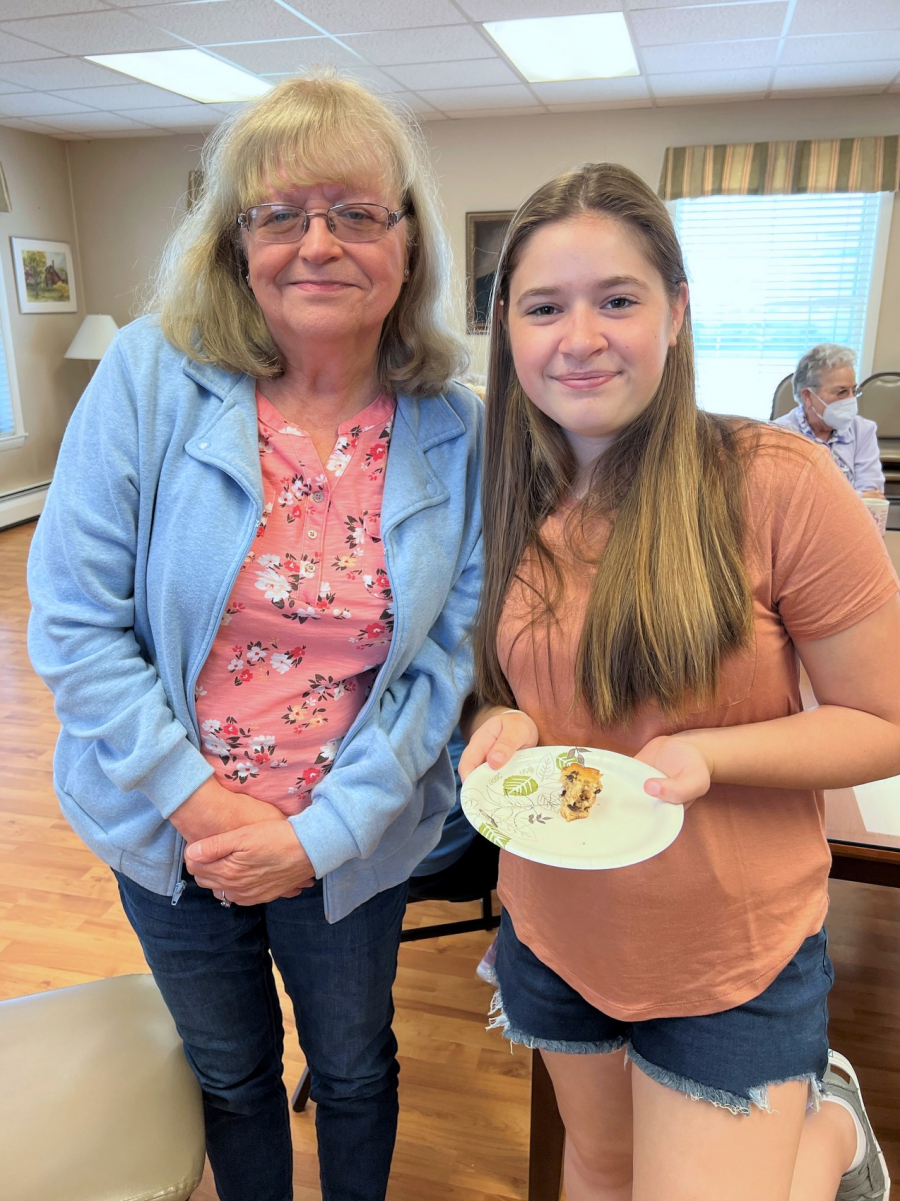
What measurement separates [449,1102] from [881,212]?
6166 millimetres

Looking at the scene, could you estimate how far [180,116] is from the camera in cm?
621

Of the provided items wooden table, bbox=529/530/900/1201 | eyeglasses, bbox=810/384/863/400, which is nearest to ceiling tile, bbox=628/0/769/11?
eyeglasses, bbox=810/384/863/400

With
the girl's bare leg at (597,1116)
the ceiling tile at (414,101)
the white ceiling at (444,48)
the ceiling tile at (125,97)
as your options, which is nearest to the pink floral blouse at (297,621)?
the girl's bare leg at (597,1116)

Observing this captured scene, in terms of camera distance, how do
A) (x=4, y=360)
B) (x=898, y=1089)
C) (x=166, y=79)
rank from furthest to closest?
(x=4, y=360)
(x=166, y=79)
(x=898, y=1089)

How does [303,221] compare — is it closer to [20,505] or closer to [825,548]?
[825,548]

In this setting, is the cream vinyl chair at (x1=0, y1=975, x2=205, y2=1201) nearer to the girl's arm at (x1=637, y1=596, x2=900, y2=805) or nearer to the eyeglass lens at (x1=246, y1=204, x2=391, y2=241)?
the girl's arm at (x1=637, y1=596, x2=900, y2=805)

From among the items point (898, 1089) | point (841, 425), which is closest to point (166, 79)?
point (841, 425)

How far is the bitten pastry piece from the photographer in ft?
3.15

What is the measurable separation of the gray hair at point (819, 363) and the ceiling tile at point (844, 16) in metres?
1.51

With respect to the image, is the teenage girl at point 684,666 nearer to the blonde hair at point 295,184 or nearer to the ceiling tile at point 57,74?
the blonde hair at point 295,184

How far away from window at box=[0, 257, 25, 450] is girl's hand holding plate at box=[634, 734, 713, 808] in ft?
22.9

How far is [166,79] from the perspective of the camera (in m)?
5.25

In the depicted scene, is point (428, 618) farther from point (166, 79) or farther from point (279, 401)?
point (166, 79)

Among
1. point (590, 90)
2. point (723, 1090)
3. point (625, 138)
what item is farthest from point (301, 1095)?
point (625, 138)
